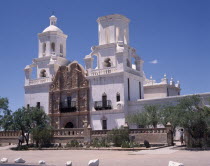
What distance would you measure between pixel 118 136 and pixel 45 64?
21.1 m

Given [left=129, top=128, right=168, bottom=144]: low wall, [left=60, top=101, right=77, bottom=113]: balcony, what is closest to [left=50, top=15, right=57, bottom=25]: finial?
[left=60, top=101, right=77, bottom=113]: balcony

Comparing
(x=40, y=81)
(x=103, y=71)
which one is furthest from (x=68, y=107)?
(x=103, y=71)

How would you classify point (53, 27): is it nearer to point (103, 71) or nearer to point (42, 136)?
point (103, 71)

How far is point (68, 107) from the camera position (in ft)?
134

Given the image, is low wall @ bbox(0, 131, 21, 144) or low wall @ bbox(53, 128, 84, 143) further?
low wall @ bbox(0, 131, 21, 144)

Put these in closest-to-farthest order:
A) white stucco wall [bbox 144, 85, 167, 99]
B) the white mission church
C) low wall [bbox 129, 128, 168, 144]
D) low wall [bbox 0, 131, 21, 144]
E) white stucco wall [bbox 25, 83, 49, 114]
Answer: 1. low wall [bbox 129, 128, 168, 144]
2. low wall [bbox 0, 131, 21, 144]
3. the white mission church
4. white stucco wall [bbox 25, 83, 49, 114]
5. white stucco wall [bbox 144, 85, 167, 99]

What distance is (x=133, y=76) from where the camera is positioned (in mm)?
39062

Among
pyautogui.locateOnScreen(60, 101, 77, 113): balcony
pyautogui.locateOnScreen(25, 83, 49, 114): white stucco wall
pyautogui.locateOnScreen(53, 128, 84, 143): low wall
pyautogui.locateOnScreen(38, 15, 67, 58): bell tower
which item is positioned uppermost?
pyautogui.locateOnScreen(38, 15, 67, 58): bell tower

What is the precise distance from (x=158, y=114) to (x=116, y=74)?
9.09 metres

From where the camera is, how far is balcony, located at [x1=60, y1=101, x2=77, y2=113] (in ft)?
132

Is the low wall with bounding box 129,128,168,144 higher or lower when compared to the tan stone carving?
lower

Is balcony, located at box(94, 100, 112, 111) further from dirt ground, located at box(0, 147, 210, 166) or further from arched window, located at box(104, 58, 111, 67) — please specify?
dirt ground, located at box(0, 147, 210, 166)

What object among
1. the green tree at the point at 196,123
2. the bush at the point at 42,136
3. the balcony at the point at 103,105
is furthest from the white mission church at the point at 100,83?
the green tree at the point at 196,123

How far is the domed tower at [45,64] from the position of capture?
4284 centimetres
